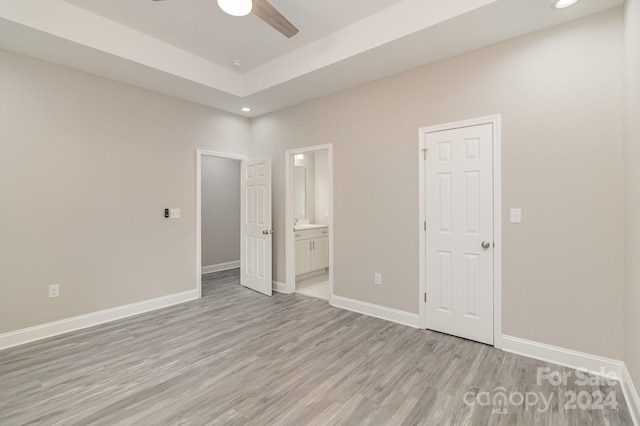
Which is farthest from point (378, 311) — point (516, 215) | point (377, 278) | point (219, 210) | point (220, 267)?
point (219, 210)

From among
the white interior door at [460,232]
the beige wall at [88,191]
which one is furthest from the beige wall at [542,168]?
the beige wall at [88,191]

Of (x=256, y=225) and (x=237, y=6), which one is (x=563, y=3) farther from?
(x=256, y=225)

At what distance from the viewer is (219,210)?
618cm

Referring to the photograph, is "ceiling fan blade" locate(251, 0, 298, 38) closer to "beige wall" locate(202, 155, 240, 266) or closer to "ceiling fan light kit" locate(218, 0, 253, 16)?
"ceiling fan light kit" locate(218, 0, 253, 16)

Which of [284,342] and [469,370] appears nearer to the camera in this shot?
[469,370]

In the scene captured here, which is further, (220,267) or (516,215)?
(220,267)

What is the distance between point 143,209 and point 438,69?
3940mm

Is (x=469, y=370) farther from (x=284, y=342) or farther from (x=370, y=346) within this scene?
(x=284, y=342)

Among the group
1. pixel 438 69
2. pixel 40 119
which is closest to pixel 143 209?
pixel 40 119

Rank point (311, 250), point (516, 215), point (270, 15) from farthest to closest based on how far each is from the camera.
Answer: point (311, 250) → point (516, 215) → point (270, 15)

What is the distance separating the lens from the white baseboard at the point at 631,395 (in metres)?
1.77

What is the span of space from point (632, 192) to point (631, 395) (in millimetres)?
1365

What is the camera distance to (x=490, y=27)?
97.2 inches

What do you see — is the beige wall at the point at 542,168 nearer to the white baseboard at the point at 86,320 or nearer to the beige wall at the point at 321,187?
the beige wall at the point at 321,187
